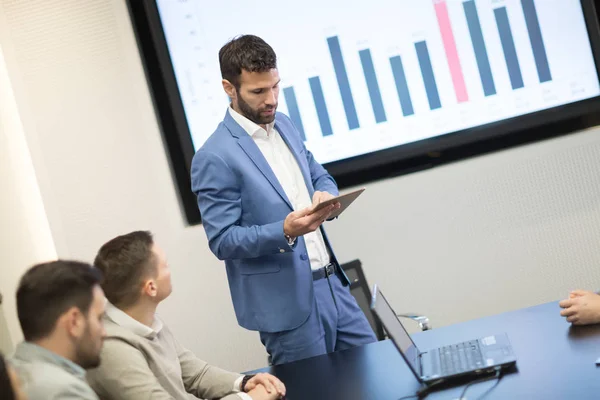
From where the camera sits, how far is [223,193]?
9.85 feet

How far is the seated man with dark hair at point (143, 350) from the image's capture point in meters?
2.30

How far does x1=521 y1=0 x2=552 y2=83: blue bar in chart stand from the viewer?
4.08m

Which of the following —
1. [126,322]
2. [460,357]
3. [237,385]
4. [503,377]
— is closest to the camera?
[503,377]

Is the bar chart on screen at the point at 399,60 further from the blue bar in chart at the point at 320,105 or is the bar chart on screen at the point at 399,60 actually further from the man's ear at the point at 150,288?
the man's ear at the point at 150,288

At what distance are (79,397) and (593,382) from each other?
1157mm

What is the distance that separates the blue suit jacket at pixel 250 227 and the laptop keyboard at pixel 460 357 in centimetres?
69

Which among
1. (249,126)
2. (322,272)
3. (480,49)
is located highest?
(480,49)

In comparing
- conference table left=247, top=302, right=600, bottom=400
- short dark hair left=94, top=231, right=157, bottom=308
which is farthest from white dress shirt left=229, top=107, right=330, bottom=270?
short dark hair left=94, top=231, right=157, bottom=308

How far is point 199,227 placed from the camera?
418cm

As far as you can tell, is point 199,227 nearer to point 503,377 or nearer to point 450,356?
point 450,356

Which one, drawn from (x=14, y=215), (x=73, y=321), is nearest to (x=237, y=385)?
(x=73, y=321)

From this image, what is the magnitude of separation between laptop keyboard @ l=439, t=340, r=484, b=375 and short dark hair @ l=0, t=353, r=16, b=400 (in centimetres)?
112

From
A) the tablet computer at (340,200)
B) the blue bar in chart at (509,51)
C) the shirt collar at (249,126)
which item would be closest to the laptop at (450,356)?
the tablet computer at (340,200)

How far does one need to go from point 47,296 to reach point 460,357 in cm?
109
